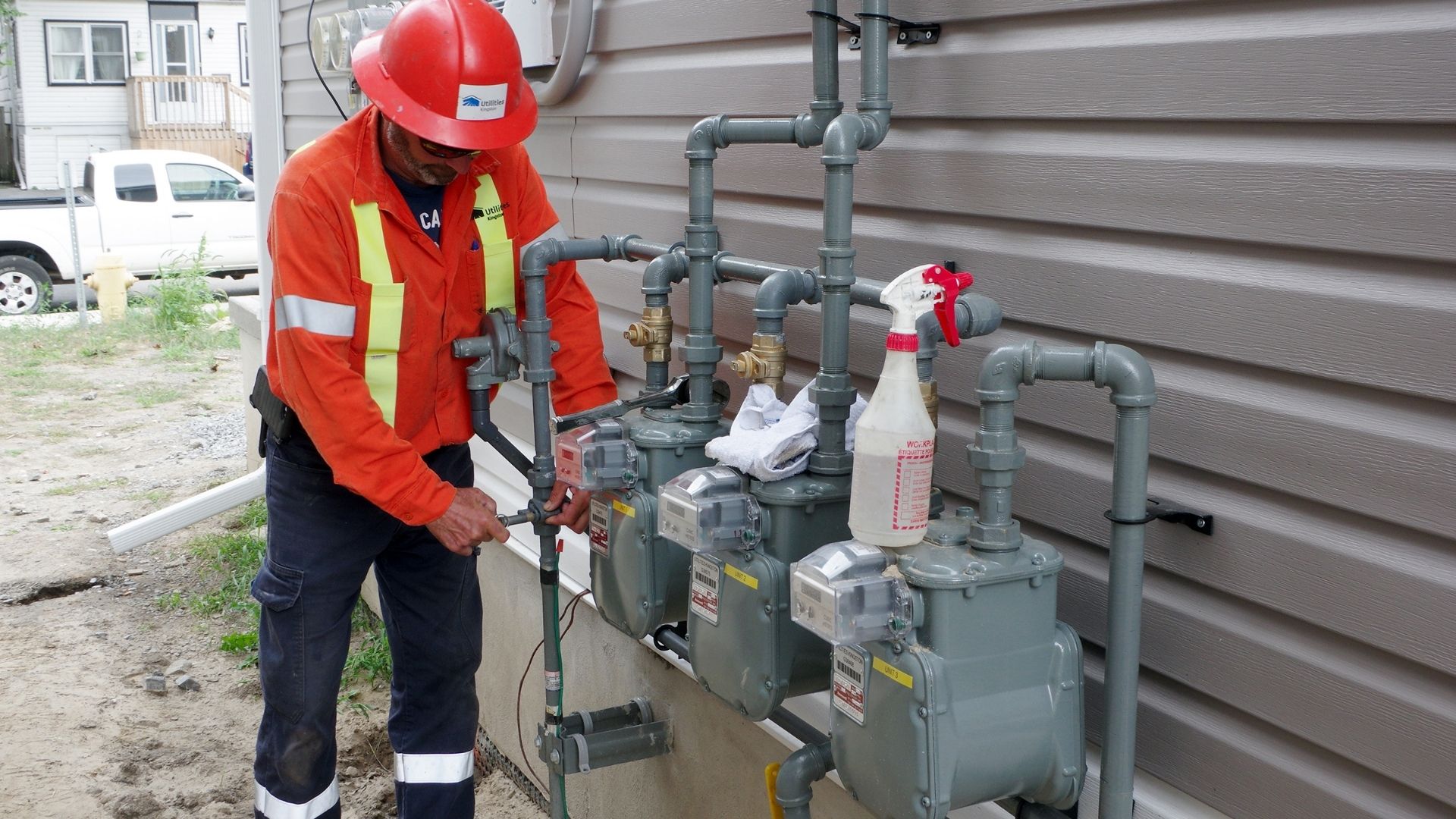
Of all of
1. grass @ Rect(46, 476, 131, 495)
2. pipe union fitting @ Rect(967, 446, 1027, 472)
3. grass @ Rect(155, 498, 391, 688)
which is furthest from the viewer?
grass @ Rect(46, 476, 131, 495)

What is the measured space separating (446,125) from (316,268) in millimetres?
419

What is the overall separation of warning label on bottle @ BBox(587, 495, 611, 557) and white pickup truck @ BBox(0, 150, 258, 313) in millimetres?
12355

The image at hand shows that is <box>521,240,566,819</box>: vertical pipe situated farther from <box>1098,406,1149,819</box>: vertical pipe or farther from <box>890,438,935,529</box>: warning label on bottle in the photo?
<box>1098,406,1149,819</box>: vertical pipe

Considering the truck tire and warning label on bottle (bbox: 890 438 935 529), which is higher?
warning label on bottle (bbox: 890 438 935 529)

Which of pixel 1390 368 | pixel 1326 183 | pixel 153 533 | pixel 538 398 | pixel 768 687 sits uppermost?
pixel 1326 183

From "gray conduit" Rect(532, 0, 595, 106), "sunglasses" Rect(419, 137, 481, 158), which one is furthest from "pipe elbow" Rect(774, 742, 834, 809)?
"gray conduit" Rect(532, 0, 595, 106)

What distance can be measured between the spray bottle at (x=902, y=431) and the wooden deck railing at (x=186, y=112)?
88.4 ft

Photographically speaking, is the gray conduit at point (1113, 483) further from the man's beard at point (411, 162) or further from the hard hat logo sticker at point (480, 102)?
the man's beard at point (411, 162)

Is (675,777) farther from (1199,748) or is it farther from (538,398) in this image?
(1199,748)

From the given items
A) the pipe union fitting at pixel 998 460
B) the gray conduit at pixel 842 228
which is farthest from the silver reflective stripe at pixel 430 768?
the pipe union fitting at pixel 998 460

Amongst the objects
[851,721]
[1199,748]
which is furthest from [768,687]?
[1199,748]

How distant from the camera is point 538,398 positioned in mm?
2979

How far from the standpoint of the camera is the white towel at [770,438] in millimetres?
2318

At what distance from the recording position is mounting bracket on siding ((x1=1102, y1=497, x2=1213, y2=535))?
1.91 m
